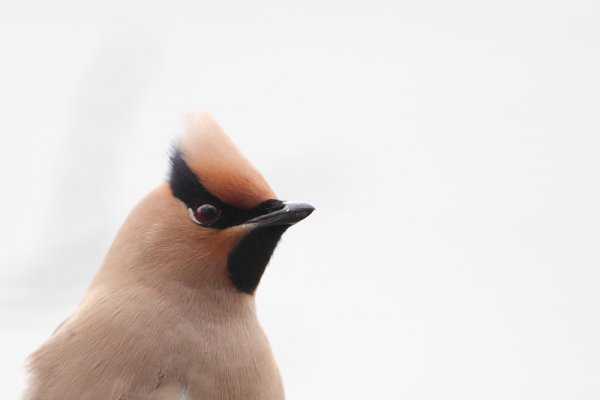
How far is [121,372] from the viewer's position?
8.94 feet

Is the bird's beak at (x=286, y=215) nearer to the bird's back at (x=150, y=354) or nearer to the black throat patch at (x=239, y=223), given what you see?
the black throat patch at (x=239, y=223)

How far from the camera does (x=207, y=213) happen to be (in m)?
2.88

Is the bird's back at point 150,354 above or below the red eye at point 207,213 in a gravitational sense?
below

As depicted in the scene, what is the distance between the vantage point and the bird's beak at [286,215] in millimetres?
2836

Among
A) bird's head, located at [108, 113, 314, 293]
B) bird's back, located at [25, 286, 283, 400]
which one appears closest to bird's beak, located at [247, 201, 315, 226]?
bird's head, located at [108, 113, 314, 293]

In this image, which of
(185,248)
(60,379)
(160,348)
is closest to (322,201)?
(185,248)

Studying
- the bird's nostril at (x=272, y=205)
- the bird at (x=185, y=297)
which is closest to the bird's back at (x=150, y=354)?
the bird at (x=185, y=297)

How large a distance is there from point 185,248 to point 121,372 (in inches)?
14.5

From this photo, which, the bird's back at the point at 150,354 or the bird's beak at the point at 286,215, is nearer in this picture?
the bird's back at the point at 150,354

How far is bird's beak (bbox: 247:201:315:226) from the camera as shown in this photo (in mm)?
2836

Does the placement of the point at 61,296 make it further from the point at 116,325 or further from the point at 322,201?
the point at 322,201

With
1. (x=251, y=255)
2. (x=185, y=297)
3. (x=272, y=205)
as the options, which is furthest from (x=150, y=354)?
(x=272, y=205)

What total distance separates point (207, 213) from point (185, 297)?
23 cm

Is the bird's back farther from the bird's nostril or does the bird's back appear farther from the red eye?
the bird's nostril
